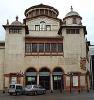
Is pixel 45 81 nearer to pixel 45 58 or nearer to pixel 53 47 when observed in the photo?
pixel 45 58

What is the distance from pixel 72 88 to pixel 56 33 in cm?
1452

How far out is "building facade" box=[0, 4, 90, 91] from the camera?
2251 inches

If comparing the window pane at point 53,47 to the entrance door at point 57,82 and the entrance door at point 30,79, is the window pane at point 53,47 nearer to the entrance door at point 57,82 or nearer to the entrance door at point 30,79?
the entrance door at point 57,82

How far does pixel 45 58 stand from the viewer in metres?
58.3

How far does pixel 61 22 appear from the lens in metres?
67.1

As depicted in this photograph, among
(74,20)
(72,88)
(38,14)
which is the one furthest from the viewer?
(38,14)

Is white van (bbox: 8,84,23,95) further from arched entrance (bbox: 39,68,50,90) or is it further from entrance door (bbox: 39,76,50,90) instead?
entrance door (bbox: 39,76,50,90)

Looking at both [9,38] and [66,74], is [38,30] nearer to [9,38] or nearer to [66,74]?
[9,38]

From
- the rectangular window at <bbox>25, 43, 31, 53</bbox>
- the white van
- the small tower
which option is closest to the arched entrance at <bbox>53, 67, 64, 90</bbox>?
the rectangular window at <bbox>25, 43, 31, 53</bbox>

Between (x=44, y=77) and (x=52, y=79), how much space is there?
70.5 inches

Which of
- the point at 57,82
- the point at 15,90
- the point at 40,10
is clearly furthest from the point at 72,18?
the point at 15,90

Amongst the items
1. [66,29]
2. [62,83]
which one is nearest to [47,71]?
[62,83]

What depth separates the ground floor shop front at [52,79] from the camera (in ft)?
186

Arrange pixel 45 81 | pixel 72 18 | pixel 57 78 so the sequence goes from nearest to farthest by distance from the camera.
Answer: pixel 57 78, pixel 45 81, pixel 72 18
